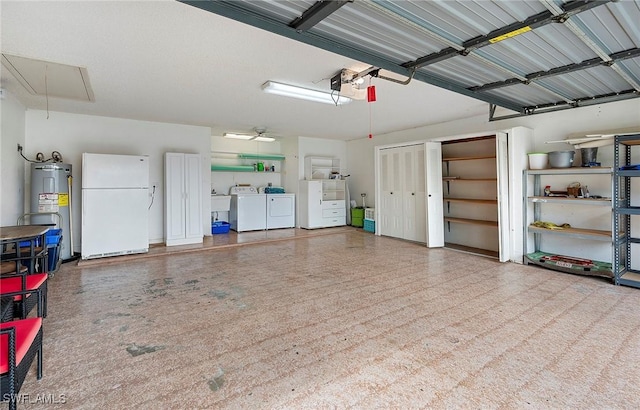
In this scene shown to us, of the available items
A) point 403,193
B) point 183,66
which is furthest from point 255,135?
point 183,66

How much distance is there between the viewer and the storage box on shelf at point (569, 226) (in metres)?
4.00

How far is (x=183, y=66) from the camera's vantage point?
3234mm

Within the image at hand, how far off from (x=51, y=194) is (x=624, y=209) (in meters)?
8.00

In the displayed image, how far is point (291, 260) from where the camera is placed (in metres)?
4.93

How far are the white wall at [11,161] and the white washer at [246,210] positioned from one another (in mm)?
3857

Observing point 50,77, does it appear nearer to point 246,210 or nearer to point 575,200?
point 246,210

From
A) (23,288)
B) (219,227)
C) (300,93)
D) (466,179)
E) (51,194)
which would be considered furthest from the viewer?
(219,227)

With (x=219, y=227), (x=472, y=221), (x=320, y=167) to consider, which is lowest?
(x=219, y=227)

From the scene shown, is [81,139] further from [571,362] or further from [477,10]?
[571,362]

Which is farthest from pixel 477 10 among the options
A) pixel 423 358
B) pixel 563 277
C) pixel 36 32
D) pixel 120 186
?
pixel 120 186

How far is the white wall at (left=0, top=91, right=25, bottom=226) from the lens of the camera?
3.93m

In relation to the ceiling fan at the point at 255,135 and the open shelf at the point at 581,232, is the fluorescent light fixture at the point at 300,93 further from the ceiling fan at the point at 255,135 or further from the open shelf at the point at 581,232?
the open shelf at the point at 581,232

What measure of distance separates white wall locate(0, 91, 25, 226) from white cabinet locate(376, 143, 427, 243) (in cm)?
634

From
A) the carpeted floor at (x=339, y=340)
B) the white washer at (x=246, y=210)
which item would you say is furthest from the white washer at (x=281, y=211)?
the carpeted floor at (x=339, y=340)
